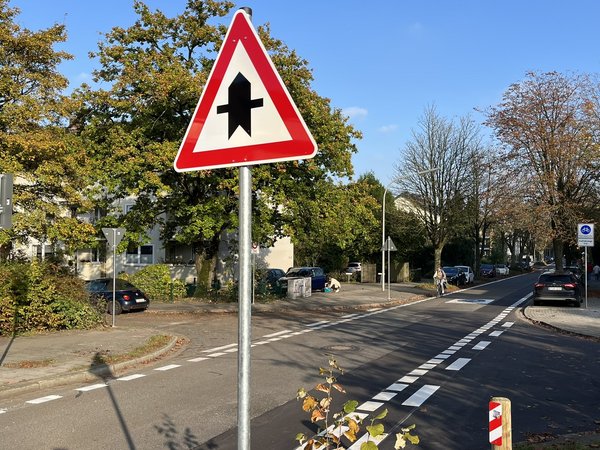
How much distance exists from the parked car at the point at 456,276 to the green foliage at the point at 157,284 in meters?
24.6

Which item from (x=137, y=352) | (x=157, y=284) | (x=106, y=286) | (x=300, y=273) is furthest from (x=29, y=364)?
(x=300, y=273)

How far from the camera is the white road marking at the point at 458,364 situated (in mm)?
10195

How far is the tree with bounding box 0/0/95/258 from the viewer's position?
1764cm

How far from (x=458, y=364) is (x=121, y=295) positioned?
14765 mm

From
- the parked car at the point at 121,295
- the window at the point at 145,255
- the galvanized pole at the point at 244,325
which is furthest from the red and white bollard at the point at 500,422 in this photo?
the window at the point at 145,255

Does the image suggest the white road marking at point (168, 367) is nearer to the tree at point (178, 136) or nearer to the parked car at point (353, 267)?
the tree at point (178, 136)

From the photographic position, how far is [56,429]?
20.7ft

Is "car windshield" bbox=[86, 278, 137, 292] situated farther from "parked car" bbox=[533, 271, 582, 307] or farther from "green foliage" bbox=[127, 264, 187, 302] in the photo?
"parked car" bbox=[533, 271, 582, 307]

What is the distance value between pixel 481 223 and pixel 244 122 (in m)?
49.1

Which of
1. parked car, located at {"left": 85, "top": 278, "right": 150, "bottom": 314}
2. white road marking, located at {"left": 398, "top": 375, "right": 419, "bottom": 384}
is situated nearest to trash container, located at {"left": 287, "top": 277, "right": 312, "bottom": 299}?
parked car, located at {"left": 85, "top": 278, "right": 150, "bottom": 314}

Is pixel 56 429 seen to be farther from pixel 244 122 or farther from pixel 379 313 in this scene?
pixel 379 313

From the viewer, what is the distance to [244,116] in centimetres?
252

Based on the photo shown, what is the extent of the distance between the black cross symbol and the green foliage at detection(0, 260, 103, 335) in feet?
44.1

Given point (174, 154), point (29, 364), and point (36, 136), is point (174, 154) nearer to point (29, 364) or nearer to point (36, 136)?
point (36, 136)
